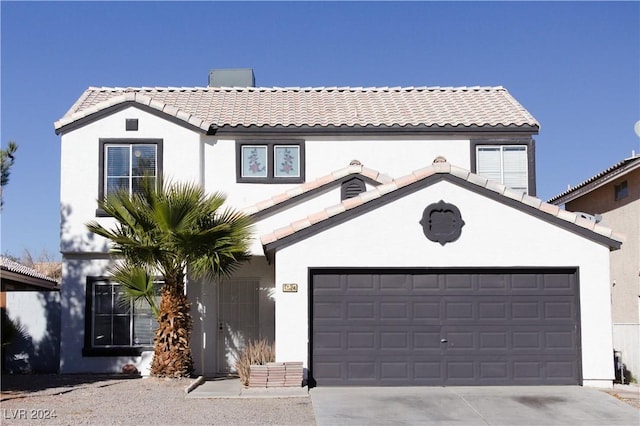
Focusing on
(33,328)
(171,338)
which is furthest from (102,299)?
(171,338)

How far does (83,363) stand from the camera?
1938cm

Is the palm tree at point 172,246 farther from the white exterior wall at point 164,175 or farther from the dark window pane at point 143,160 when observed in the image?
the dark window pane at point 143,160

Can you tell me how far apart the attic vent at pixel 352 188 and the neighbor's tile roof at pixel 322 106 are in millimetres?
1740

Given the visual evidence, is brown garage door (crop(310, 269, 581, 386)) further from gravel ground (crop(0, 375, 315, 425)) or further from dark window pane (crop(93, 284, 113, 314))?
dark window pane (crop(93, 284, 113, 314))

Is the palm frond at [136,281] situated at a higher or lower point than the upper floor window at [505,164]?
lower

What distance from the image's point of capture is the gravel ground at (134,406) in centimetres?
1296

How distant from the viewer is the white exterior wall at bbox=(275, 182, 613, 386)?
54.0 feet

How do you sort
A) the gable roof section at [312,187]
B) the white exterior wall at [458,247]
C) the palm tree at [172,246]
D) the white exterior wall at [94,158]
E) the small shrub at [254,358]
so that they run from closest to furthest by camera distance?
the small shrub at [254,358] → the white exterior wall at [458,247] → the palm tree at [172,246] → the gable roof section at [312,187] → the white exterior wall at [94,158]

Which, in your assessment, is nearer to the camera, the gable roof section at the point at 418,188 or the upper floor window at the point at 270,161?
the gable roof section at the point at 418,188

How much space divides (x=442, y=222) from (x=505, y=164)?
16.5 ft

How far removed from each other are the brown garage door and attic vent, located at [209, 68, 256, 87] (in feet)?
33.6

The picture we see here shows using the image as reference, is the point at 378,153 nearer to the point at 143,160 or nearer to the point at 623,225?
the point at 143,160

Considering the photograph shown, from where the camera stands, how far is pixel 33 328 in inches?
811

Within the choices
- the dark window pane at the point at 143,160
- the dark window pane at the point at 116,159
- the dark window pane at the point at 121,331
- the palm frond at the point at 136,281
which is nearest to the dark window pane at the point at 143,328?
the dark window pane at the point at 121,331
